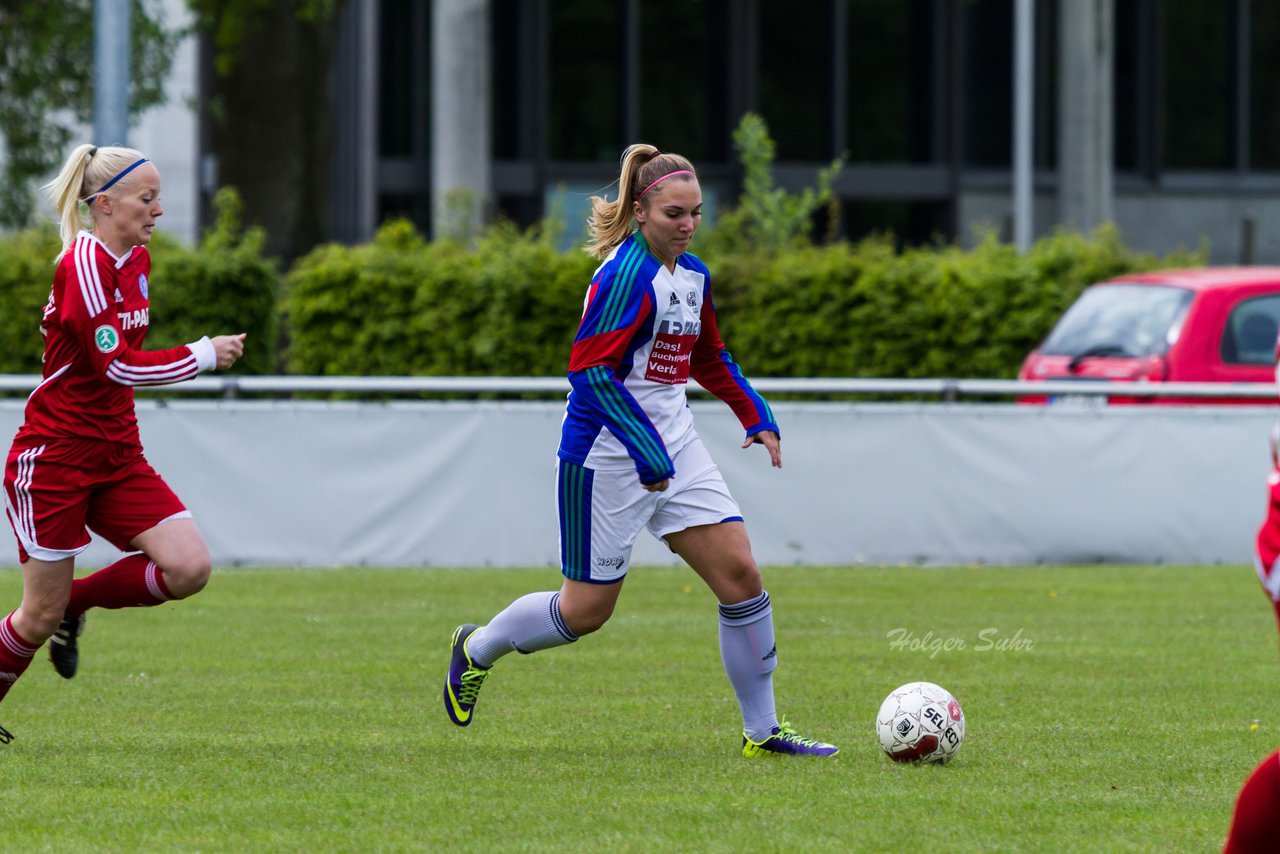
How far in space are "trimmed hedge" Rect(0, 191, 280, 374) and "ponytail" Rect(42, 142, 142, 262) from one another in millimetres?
9074

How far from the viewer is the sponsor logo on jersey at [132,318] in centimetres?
638

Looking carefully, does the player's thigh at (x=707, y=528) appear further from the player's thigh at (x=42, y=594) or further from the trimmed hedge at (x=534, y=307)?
the trimmed hedge at (x=534, y=307)

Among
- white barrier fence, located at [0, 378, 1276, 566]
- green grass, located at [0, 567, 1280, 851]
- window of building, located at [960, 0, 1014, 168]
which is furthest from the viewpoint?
window of building, located at [960, 0, 1014, 168]

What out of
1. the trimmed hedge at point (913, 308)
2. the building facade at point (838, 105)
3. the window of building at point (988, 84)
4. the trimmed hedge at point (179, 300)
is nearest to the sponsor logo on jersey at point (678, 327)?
the trimmed hedge at point (913, 308)

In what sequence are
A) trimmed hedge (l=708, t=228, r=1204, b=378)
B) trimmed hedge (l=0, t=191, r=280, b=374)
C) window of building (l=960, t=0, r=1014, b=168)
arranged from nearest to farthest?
1. trimmed hedge (l=708, t=228, r=1204, b=378)
2. trimmed hedge (l=0, t=191, r=280, b=374)
3. window of building (l=960, t=0, r=1014, b=168)

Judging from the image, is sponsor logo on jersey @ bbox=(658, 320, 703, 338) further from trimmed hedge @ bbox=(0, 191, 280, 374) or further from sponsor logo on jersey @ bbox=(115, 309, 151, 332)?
trimmed hedge @ bbox=(0, 191, 280, 374)

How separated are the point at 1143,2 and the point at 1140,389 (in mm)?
24869

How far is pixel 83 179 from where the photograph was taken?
651 centimetres

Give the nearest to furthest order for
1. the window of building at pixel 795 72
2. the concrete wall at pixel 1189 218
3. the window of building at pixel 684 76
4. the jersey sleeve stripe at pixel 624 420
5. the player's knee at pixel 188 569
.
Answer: the jersey sleeve stripe at pixel 624 420
the player's knee at pixel 188 569
the window of building at pixel 684 76
the window of building at pixel 795 72
the concrete wall at pixel 1189 218

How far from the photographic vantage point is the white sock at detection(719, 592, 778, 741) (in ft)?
21.4

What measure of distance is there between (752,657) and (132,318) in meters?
2.21

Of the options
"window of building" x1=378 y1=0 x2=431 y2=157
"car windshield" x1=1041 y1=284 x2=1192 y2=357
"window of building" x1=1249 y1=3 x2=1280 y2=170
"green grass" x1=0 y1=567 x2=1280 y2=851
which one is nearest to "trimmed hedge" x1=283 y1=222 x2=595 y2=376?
"car windshield" x1=1041 y1=284 x2=1192 y2=357

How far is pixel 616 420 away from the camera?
622 centimetres

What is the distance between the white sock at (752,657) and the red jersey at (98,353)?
71.5 inches
